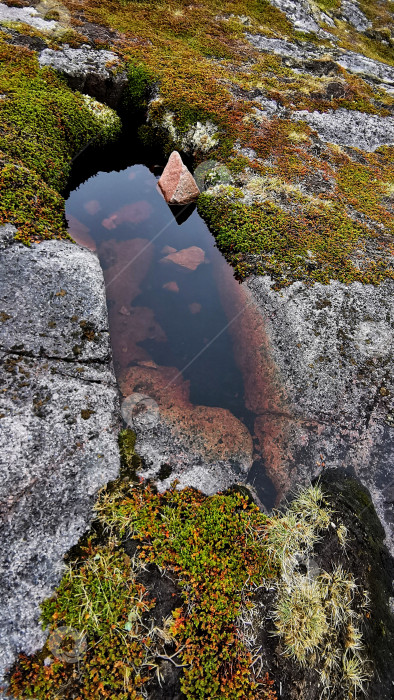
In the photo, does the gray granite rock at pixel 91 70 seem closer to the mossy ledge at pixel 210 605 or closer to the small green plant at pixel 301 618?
the mossy ledge at pixel 210 605

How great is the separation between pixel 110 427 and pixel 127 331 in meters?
3.52

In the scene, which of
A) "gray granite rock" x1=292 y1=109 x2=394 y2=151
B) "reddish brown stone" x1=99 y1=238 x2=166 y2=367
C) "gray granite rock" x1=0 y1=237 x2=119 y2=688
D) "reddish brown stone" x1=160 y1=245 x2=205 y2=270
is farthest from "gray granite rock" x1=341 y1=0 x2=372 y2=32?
"gray granite rock" x1=0 y1=237 x2=119 y2=688

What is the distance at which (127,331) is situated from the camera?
1037 cm

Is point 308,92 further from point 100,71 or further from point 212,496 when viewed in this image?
point 212,496

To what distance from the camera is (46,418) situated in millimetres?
7156

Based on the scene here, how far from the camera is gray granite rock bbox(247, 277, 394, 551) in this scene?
27.1ft

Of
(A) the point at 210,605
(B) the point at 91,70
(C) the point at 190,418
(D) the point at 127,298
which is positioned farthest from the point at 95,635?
(B) the point at 91,70

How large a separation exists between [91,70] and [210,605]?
59.9 feet

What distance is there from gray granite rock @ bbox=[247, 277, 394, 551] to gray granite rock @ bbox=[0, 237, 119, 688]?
4460 mm

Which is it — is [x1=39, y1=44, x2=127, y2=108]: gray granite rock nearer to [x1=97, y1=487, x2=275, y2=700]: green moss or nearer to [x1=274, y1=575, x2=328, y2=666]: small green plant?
[x1=97, y1=487, x2=275, y2=700]: green moss

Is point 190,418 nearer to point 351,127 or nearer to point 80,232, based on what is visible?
point 80,232

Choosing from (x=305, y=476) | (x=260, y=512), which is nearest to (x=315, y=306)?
(x=305, y=476)

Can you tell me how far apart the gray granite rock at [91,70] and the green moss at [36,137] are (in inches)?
25.7

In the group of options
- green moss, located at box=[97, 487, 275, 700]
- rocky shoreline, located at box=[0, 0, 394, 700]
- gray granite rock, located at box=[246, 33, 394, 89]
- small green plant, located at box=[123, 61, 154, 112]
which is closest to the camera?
green moss, located at box=[97, 487, 275, 700]
